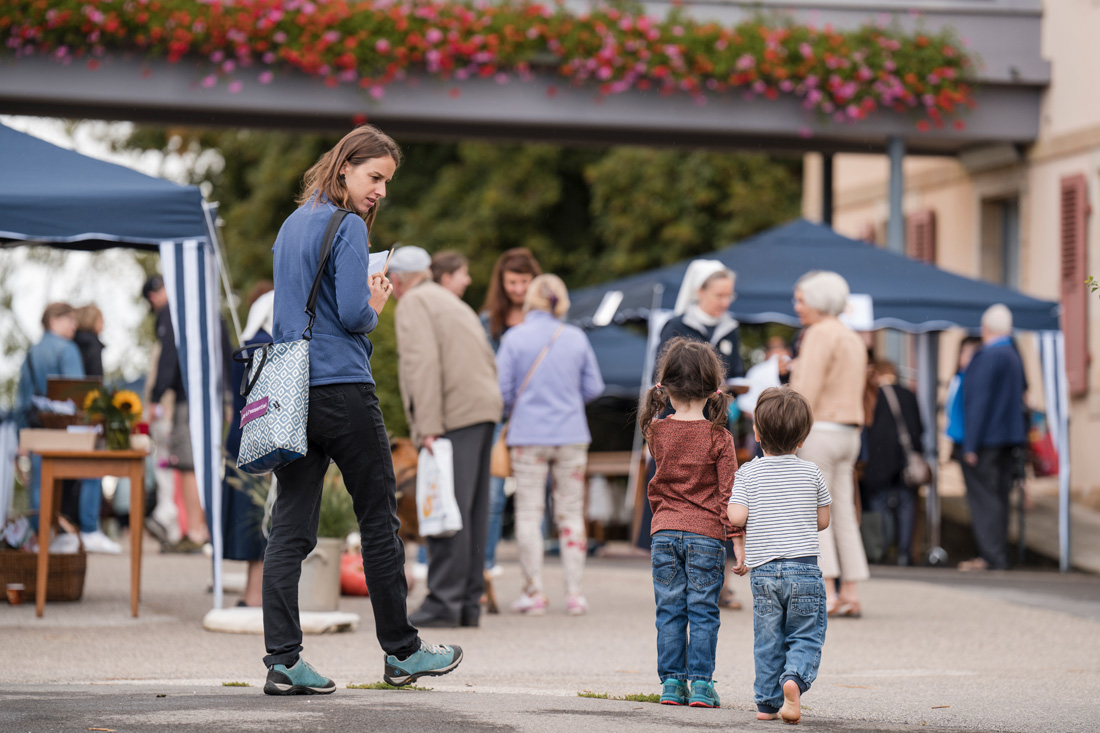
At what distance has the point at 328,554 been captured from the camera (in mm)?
8328

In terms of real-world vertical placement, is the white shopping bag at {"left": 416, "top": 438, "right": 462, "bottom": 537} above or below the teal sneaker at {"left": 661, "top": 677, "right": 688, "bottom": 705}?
above

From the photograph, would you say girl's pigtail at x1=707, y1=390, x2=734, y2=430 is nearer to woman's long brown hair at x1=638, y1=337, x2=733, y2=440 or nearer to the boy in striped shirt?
woman's long brown hair at x1=638, y1=337, x2=733, y2=440

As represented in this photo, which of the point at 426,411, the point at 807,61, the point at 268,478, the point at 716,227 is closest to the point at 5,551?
the point at 268,478

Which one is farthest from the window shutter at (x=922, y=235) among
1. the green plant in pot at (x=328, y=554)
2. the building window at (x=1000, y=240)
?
the green plant in pot at (x=328, y=554)

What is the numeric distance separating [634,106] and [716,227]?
444 inches

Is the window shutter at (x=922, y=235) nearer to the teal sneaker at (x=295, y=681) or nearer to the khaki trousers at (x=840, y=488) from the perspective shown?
the khaki trousers at (x=840, y=488)

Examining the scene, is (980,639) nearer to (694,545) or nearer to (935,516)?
(694,545)

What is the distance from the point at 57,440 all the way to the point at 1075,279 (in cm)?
1185

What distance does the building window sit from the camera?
19094 millimetres

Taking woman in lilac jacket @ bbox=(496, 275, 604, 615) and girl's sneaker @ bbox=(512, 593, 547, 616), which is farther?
girl's sneaker @ bbox=(512, 593, 547, 616)

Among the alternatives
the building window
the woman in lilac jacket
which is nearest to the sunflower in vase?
the woman in lilac jacket

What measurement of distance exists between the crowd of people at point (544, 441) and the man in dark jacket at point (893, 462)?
20 mm

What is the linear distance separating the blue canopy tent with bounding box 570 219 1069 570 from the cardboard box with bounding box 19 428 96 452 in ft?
18.3

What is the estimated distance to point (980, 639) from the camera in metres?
8.27
